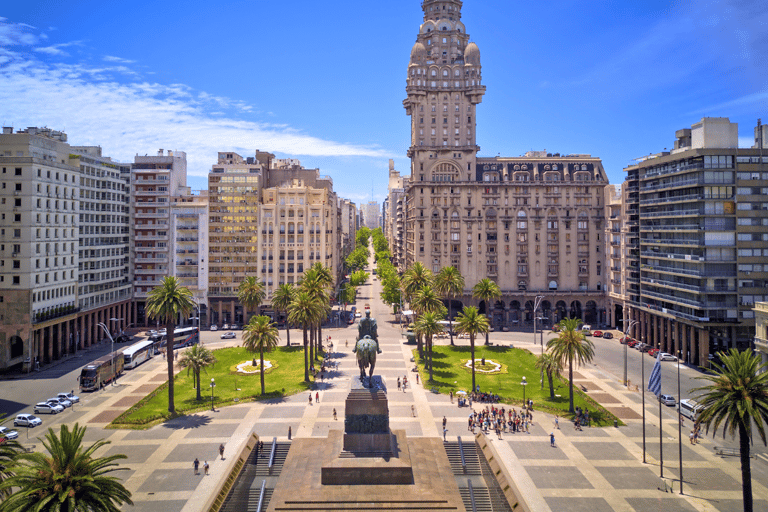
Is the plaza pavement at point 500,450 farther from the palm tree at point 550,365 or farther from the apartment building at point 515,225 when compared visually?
the apartment building at point 515,225

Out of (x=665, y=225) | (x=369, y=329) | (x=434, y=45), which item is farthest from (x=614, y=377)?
(x=434, y=45)

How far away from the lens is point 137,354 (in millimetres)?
89312

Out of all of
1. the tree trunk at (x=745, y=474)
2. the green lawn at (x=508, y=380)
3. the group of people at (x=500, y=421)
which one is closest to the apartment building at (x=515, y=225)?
the green lawn at (x=508, y=380)

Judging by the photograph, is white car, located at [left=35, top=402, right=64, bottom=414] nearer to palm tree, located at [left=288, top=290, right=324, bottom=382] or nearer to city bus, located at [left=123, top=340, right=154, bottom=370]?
city bus, located at [left=123, top=340, right=154, bottom=370]

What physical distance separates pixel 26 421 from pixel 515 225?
105m

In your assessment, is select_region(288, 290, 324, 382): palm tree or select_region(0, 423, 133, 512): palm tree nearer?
select_region(0, 423, 133, 512): palm tree

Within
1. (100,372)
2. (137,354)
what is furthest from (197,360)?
(137,354)

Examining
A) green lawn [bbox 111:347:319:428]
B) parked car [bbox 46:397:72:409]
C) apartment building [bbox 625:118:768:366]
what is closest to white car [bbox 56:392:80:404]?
parked car [bbox 46:397:72:409]

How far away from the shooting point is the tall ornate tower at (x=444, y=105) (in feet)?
428

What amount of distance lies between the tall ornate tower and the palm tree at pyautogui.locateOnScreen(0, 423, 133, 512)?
359ft

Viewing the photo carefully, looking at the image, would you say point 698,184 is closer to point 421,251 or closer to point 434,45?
point 421,251

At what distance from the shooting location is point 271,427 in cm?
5834

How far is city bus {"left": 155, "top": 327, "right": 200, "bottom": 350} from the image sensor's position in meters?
101

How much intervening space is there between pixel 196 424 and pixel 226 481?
17.8 metres
